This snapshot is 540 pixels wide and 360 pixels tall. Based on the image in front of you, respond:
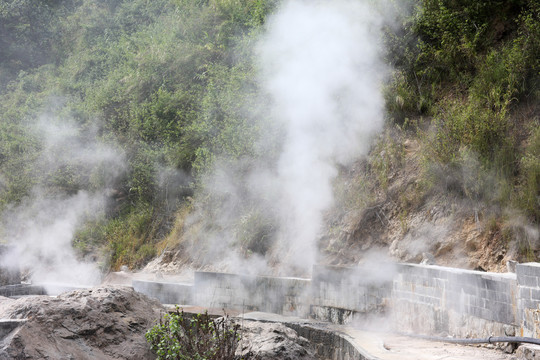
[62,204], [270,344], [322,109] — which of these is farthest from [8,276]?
[270,344]

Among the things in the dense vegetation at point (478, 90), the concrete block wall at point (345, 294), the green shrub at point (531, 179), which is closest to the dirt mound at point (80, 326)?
the concrete block wall at point (345, 294)

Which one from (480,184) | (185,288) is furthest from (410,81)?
(185,288)

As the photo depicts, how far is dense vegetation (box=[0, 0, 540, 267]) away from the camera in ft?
27.5

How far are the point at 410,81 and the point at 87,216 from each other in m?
10.6

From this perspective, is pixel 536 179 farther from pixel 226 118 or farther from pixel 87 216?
pixel 87 216

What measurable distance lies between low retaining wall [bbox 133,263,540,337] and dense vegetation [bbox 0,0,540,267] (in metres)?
1.83

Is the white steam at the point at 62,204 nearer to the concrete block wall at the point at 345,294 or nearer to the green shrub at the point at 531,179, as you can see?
the concrete block wall at the point at 345,294

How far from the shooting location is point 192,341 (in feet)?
16.5

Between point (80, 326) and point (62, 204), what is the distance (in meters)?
12.6

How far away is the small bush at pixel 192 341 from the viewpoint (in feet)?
15.8

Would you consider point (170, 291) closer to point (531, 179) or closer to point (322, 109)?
point (322, 109)

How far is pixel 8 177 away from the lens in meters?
18.0

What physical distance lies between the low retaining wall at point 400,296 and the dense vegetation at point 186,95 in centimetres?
183

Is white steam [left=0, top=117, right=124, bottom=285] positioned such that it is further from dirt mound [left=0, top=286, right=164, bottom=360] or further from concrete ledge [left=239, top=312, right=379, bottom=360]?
dirt mound [left=0, top=286, right=164, bottom=360]
